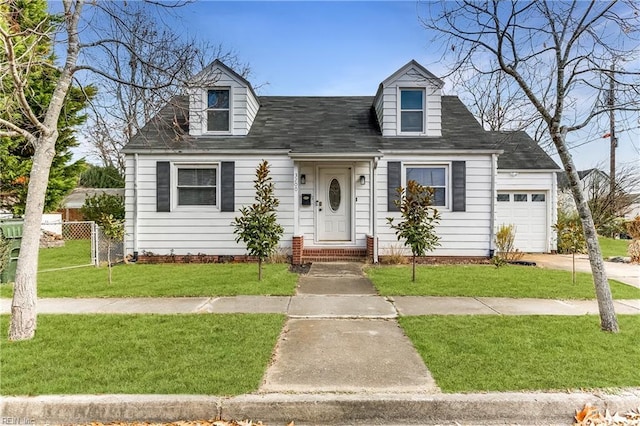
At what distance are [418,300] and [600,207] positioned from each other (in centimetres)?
1416

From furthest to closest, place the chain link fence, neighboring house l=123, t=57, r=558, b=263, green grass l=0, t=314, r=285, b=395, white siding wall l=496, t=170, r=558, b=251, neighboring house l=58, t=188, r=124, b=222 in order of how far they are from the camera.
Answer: neighboring house l=58, t=188, r=124, b=222 < white siding wall l=496, t=170, r=558, b=251 < neighboring house l=123, t=57, r=558, b=263 < the chain link fence < green grass l=0, t=314, r=285, b=395

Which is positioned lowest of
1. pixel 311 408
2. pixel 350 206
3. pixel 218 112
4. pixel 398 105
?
pixel 311 408

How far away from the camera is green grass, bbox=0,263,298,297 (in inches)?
249

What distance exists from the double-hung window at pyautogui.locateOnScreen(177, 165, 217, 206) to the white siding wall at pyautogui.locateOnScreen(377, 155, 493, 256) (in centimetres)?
481

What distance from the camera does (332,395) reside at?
9.48ft

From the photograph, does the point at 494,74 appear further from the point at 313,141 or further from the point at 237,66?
the point at 237,66

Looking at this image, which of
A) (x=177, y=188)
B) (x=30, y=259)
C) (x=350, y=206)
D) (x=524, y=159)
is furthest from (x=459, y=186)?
(x=30, y=259)

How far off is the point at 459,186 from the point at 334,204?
11.9ft

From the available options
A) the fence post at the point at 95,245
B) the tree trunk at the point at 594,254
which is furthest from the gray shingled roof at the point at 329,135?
the tree trunk at the point at 594,254

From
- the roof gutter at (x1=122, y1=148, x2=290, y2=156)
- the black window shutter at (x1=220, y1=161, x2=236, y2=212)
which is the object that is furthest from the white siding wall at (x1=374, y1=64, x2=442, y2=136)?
the black window shutter at (x1=220, y1=161, x2=236, y2=212)

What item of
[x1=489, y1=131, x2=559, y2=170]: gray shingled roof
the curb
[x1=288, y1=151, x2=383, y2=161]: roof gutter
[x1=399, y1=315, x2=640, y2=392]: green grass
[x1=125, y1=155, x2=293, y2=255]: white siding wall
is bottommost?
Answer: the curb

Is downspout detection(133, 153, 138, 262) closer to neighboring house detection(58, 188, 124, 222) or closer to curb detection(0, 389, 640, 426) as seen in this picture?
curb detection(0, 389, 640, 426)

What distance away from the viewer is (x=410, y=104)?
10570 mm

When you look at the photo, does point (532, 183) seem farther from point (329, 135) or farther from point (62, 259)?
point (62, 259)
